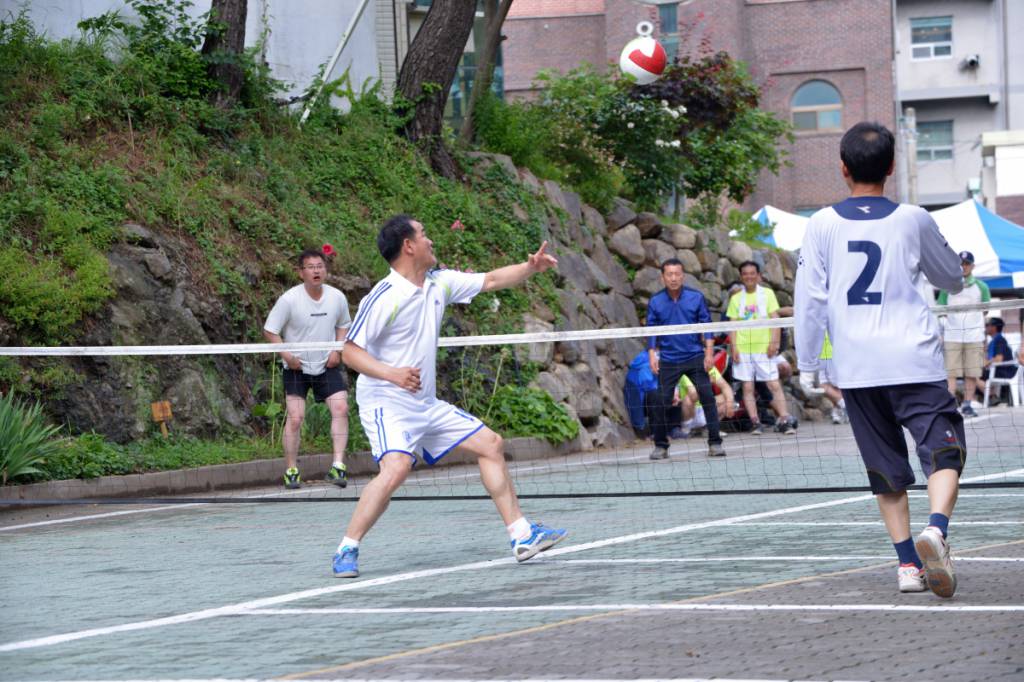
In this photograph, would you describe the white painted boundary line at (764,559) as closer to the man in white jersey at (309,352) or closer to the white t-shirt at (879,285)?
the white t-shirt at (879,285)

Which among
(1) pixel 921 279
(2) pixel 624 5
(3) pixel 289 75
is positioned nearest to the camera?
(1) pixel 921 279

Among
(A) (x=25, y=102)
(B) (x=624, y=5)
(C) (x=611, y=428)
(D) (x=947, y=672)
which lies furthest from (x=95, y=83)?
(B) (x=624, y=5)

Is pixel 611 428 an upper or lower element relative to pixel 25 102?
lower

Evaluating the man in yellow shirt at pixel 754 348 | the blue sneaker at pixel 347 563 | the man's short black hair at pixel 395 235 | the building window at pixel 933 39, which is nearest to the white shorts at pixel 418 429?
the blue sneaker at pixel 347 563

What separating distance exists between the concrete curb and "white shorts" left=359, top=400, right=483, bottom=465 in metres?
5.49

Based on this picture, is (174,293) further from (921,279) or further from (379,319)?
(921,279)

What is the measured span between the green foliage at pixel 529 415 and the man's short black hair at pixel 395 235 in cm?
980

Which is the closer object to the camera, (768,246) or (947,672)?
(947,672)

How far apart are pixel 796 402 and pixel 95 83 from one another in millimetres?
12368

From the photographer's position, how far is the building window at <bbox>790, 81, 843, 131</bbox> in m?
58.9

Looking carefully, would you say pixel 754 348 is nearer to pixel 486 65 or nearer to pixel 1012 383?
pixel 486 65

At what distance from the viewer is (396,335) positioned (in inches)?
310

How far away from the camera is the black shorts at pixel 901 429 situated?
20.8ft

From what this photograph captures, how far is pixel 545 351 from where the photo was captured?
19.5m
